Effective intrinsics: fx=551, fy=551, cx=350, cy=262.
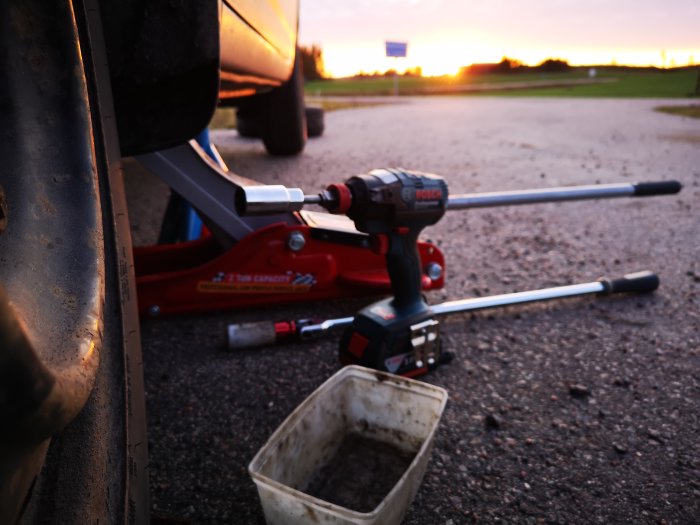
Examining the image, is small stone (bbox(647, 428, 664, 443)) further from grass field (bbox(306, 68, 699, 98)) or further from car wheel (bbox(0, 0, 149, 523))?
grass field (bbox(306, 68, 699, 98))

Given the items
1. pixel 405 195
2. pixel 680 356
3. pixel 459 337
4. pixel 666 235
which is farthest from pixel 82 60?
pixel 666 235

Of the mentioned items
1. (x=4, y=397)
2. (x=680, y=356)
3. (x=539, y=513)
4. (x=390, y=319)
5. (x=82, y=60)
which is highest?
(x=82, y=60)

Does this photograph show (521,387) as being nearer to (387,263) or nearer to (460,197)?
(387,263)

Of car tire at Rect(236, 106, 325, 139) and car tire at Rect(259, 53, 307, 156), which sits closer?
car tire at Rect(259, 53, 307, 156)

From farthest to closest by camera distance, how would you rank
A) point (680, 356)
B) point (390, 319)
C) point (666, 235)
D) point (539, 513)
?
point (666, 235) → point (680, 356) → point (390, 319) → point (539, 513)

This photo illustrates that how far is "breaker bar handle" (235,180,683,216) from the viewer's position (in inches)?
47.9

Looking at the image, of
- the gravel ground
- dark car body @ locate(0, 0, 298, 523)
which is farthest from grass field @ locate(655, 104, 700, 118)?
dark car body @ locate(0, 0, 298, 523)

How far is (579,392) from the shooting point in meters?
1.53

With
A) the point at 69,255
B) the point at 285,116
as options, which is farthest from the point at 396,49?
the point at 69,255

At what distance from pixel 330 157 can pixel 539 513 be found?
425 centimetres

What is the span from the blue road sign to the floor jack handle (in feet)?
49.9

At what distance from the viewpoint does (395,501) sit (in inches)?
38.2

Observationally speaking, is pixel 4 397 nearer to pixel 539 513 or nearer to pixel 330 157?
pixel 539 513

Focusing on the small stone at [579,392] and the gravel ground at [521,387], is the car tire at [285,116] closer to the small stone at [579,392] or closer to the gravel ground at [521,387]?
the gravel ground at [521,387]
